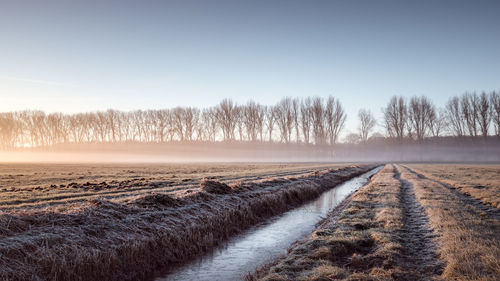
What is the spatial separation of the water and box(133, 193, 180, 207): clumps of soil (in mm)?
2766

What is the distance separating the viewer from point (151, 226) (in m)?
10.3

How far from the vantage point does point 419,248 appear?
8719mm

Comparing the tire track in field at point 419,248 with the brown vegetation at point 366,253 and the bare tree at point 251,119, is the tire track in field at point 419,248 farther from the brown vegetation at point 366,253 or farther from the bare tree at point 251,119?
the bare tree at point 251,119

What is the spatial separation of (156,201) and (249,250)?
14.0 ft

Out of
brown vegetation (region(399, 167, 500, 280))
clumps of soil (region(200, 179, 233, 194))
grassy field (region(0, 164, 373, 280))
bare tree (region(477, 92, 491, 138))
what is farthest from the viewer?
bare tree (region(477, 92, 491, 138))

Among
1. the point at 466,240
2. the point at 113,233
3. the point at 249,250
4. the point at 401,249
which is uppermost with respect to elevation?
the point at 113,233

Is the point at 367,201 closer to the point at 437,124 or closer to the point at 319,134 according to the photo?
the point at 319,134

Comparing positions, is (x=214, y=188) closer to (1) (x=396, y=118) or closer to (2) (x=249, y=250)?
(2) (x=249, y=250)

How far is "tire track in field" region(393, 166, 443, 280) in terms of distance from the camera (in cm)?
692

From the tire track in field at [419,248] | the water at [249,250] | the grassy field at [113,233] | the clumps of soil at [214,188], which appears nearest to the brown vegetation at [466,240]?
the tire track in field at [419,248]

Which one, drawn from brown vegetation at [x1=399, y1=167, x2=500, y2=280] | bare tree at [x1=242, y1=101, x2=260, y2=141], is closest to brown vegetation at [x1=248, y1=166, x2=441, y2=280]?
brown vegetation at [x1=399, y1=167, x2=500, y2=280]

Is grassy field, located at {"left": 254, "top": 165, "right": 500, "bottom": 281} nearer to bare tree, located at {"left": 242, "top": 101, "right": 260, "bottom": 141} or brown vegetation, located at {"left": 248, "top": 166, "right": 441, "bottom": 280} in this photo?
brown vegetation, located at {"left": 248, "top": 166, "right": 441, "bottom": 280}

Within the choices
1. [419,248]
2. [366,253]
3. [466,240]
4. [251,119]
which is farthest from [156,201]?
[251,119]

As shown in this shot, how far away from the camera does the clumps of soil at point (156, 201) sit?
1252cm
